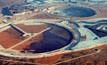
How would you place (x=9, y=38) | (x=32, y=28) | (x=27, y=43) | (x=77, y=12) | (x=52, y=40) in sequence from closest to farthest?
(x=27, y=43) → (x=52, y=40) → (x=9, y=38) → (x=32, y=28) → (x=77, y=12)

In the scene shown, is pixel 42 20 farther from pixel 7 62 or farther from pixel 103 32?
pixel 7 62

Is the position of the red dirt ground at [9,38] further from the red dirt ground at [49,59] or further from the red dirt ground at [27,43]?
the red dirt ground at [49,59]

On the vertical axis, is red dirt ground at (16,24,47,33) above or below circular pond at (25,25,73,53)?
above

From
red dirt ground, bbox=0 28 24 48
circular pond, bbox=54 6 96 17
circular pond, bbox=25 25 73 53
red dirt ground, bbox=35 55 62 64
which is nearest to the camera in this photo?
red dirt ground, bbox=35 55 62 64

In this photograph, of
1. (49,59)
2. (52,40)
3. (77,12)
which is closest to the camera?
(49,59)

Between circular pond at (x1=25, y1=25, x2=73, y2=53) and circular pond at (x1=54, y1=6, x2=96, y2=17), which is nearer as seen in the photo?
circular pond at (x1=25, y1=25, x2=73, y2=53)

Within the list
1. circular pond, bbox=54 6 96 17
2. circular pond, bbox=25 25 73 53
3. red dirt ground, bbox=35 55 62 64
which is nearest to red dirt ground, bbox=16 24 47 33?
circular pond, bbox=25 25 73 53

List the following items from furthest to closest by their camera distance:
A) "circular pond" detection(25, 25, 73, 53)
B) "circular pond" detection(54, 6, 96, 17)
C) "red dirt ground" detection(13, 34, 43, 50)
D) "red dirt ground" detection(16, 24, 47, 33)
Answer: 1. "circular pond" detection(54, 6, 96, 17)
2. "red dirt ground" detection(16, 24, 47, 33)
3. "red dirt ground" detection(13, 34, 43, 50)
4. "circular pond" detection(25, 25, 73, 53)

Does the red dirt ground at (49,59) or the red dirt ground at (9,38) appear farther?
the red dirt ground at (9,38)

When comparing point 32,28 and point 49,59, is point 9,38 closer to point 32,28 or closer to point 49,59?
point 32,28

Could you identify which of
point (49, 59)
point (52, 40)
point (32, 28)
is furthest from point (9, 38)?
point (49, 59)

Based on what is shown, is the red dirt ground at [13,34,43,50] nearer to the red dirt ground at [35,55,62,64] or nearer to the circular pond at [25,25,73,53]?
the circular pond at [25,25,73,53]

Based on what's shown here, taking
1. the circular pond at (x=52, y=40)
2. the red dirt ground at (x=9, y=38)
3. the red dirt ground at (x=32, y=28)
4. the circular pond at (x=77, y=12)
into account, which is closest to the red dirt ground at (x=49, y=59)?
the circular pond at (x=52, y=40)

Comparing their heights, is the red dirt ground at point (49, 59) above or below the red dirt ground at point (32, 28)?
below
